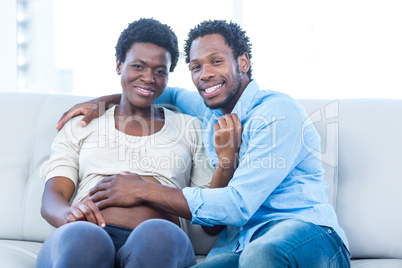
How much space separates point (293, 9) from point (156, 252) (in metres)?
2.16

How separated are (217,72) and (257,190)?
→ 0.45 metres

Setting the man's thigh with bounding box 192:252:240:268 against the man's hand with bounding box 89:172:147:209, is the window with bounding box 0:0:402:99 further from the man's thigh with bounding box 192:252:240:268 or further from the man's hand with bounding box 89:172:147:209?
the man's thigh with bounding box 192:252:240:268

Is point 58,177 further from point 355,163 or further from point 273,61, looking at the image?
point 273,61

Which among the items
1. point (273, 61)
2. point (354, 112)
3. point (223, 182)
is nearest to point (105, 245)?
point (223, 182)

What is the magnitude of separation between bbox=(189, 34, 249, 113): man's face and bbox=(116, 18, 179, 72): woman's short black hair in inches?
6.4

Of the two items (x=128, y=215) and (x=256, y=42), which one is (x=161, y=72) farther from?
(x=256, y=42)

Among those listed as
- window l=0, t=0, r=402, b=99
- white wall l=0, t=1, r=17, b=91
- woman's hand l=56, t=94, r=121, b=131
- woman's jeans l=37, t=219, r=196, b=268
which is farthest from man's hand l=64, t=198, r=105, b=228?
white wall l=0, t=1, r=17, b=91

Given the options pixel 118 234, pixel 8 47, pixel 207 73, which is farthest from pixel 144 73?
pixel 8 47

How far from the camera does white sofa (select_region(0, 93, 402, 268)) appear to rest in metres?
1.59

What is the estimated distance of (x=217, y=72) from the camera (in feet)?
4.96

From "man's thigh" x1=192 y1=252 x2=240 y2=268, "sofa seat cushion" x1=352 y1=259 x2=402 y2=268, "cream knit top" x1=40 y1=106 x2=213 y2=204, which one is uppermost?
"cream knit top" x1=40 y1=106 x2=213 y2=204

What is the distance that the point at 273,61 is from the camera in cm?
285

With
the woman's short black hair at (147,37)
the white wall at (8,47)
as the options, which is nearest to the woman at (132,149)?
the woman's short black hair at (147,37)

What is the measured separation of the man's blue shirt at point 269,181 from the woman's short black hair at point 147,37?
0.41m
